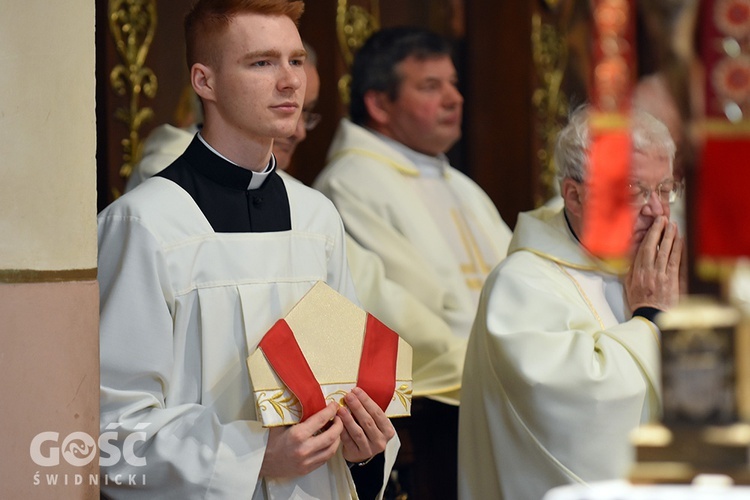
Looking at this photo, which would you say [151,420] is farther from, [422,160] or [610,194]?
[422,160]

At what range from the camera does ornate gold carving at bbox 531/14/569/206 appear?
7.96 metres

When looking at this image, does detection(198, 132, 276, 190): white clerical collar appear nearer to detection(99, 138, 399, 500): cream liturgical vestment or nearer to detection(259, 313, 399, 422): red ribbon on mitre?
detection(99, 138, 399, 500): cream liturgical vestment

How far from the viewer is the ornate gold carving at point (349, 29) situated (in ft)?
22.0

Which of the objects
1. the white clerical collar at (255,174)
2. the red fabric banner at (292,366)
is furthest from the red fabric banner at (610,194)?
the white clerical collar at (255,174)

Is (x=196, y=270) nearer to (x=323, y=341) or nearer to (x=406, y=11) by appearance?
(x=323, y=341)

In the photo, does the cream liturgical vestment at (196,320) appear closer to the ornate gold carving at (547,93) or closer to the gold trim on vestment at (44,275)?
the gold trim on vestment at (44,275)

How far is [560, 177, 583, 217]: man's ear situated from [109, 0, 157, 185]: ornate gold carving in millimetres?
2161

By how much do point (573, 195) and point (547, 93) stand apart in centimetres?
396

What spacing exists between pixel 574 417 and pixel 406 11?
398 centimetres

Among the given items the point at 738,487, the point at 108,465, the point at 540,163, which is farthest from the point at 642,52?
the point at 738,487

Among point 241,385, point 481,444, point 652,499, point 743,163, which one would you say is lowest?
point 481,444

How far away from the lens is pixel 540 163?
26.1ft

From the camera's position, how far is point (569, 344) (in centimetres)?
393

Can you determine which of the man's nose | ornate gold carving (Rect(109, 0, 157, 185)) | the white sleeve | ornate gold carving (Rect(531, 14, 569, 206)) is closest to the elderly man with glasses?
the man's nose
